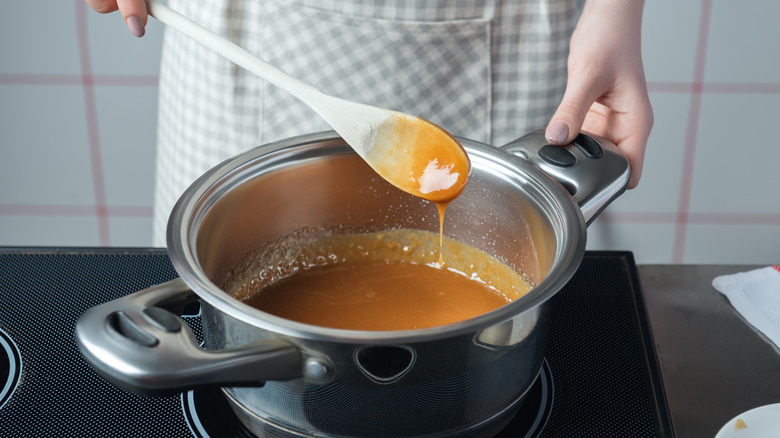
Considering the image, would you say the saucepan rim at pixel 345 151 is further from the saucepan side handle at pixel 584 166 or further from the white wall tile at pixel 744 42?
the white wall tile at pixel 744 42

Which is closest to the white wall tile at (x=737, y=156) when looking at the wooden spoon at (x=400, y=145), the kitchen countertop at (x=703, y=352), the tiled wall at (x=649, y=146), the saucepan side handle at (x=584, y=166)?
the tiled wall at (x=649, y=146)

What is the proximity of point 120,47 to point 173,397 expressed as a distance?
3.58ft

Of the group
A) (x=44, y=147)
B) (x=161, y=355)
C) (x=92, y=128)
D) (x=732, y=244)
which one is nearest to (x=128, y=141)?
(x=92, y=128)

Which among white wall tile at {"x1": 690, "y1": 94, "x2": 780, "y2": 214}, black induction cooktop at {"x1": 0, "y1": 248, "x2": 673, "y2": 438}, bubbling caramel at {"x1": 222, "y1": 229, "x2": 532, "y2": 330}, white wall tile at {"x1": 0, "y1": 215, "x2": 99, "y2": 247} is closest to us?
black induction cooktop at {"x1": 0, "y1": 248, "x2": 673, "y2": 438}

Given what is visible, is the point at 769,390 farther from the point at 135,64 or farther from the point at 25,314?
the point at 135,64

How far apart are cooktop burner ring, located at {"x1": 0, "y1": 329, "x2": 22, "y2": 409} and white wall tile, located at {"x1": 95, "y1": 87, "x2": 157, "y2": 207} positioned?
0.99 metres

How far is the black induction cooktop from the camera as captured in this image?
0.57 meters

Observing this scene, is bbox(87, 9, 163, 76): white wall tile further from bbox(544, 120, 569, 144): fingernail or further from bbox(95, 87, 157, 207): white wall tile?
bbox(544, 120, 569, 144): fingernail

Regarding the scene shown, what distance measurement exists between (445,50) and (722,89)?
85 centimetres

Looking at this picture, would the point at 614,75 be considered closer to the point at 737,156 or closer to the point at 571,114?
the point at 571,114

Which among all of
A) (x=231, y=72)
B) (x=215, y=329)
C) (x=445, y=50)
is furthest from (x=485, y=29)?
(x=215, y=329)

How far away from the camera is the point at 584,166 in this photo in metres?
0.68

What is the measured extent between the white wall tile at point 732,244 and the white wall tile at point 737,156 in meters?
0.05

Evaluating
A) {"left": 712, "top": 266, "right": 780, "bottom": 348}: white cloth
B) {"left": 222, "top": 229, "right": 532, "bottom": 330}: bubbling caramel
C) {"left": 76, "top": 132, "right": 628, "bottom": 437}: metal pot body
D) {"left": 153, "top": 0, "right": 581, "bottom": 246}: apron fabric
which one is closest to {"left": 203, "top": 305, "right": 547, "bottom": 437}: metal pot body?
{"left": 76, "top": 132, "right": 628, "bottom": 437}: metal pot body
